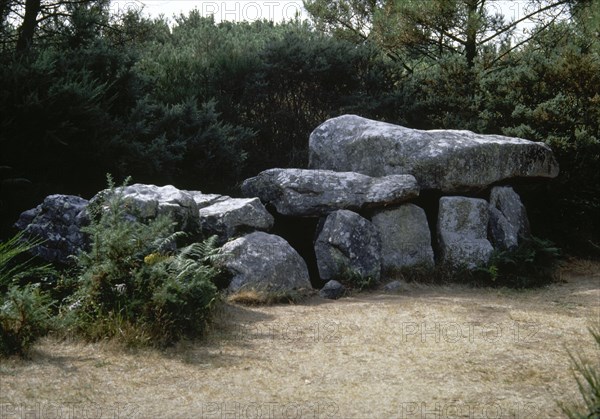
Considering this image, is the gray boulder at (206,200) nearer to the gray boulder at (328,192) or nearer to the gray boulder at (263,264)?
the gray boulder at (328,192)

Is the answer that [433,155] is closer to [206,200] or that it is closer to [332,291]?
[332,291]

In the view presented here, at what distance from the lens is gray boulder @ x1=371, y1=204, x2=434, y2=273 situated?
32.6 feet

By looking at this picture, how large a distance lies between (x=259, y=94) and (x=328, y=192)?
13.1ft

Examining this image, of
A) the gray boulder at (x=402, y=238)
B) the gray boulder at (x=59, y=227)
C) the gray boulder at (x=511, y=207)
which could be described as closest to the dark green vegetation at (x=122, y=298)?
the gray boulder at (x=59, y=227)

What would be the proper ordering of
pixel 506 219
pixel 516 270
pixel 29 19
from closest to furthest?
pixel 516 270, pixel 506 219, pixel 29 19

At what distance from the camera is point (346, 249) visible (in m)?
9.52

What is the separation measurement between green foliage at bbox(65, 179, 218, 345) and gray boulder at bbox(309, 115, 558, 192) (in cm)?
442

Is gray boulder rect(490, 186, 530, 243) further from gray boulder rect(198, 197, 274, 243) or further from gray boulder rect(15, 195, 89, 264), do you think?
gray boulder rect(15, 195, 89, 264)

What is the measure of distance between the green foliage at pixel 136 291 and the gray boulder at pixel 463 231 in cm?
431

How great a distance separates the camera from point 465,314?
25.6 ft

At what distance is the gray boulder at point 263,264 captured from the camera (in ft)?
28.2

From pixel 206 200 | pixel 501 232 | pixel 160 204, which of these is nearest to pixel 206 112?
pixel 206 200

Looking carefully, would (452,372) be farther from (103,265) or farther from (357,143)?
(357,143)

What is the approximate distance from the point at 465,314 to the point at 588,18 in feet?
28.6
